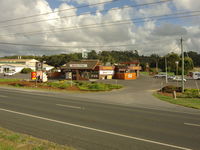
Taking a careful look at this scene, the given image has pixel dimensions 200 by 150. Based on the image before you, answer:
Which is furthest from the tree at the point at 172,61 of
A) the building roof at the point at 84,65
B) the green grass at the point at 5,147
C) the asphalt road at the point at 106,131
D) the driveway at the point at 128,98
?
the green grass at the point at 5,147

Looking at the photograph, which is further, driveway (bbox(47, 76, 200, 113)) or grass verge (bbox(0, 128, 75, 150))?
driveway (bbox(47, 76, 200, 113))

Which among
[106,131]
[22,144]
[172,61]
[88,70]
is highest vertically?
[172,61]

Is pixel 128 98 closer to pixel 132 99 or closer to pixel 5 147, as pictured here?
pixel 132 99

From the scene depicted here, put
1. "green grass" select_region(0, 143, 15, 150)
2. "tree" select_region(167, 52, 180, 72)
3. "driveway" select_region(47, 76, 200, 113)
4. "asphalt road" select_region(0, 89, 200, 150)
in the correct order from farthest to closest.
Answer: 1. "tree" select_region(167, 52, 180, 72)
2. "driveway" select_region(47, 76, 200, 113)
3. "asphalt road" select_region(0, 89, 200, 150)
4. "green grass" select_region(0, 143, 15, 150)

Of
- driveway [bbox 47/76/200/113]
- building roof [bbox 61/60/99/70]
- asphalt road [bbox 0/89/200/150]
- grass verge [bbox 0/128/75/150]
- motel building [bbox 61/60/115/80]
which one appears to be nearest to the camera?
grass verge [bbox 0/128/75/150]

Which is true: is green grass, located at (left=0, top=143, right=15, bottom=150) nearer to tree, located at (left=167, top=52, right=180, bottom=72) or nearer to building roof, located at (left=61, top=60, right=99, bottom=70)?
building roof, located at (left=61, top=60, right=99, bottom=70)

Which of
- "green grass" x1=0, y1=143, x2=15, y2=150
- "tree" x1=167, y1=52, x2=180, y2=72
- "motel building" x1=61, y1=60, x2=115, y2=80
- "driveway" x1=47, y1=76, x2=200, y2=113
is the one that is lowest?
"driveway" x1=47, y1=76, x2=200, y2=113

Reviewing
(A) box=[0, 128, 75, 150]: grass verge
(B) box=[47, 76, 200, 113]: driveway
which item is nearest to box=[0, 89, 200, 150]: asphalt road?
(A) box=[0, 128, 75, 150]: grass verge

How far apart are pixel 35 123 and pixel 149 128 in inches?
210

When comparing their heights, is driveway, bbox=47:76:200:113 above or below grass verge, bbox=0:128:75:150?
below

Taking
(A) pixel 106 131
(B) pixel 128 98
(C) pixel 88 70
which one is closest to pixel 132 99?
(B) pixel 128 98

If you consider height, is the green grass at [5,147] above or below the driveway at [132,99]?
above

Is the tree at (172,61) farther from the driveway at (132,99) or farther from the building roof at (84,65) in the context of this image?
the driveway at (132,99)

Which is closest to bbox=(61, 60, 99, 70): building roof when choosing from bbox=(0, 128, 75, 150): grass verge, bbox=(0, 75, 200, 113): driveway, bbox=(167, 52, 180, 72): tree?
bbox=(0, 75, 200, 113): driveway
